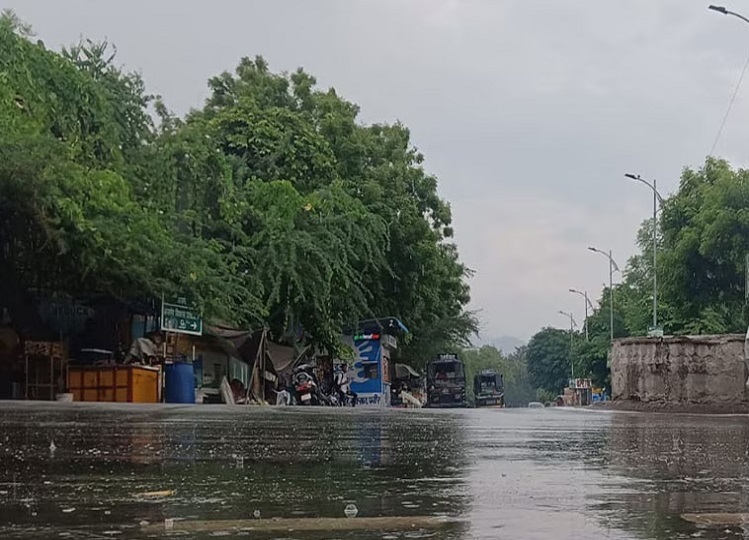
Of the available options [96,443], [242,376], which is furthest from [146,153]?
[96,443]

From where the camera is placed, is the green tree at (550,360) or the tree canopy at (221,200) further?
the green tree at (550,360)

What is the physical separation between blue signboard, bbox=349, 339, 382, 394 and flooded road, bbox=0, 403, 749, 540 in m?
32.8

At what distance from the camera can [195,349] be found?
31234mm

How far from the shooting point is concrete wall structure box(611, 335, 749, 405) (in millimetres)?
18453

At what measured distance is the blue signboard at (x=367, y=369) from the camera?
1618 inches

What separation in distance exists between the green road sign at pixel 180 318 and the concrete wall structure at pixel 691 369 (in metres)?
11.4

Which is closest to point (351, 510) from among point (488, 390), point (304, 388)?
point (304, 388)

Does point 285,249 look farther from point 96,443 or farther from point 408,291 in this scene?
point 96,443

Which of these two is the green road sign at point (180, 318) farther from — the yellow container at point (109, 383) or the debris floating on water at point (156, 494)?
the debris floating on water at point (156, 494)

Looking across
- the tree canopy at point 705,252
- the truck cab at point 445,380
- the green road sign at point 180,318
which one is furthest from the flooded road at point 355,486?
the truck cab at point 445,380

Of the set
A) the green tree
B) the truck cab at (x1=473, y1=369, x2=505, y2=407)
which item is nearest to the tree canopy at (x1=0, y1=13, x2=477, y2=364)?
the truck cab at (x1=473, y1=369, x2=505, y2=407)

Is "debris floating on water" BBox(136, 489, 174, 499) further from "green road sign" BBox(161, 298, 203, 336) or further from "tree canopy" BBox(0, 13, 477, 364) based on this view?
"green road sign" BBox(161, 298, 203, 336)

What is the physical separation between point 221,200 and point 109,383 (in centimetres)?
665

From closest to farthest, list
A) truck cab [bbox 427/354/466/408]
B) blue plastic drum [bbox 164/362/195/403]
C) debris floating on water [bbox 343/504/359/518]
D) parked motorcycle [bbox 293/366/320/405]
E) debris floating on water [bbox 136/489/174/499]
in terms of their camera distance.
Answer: debris floating on water [bbox 343/504/359/518] → debris floating on water [bbox 136/489/174/499] → blue plastic drum [bbox 164/362/195/403] → parked motorcycle [bbox 293/366/320/405] → truck cab [bbox 427/354/466/408]
